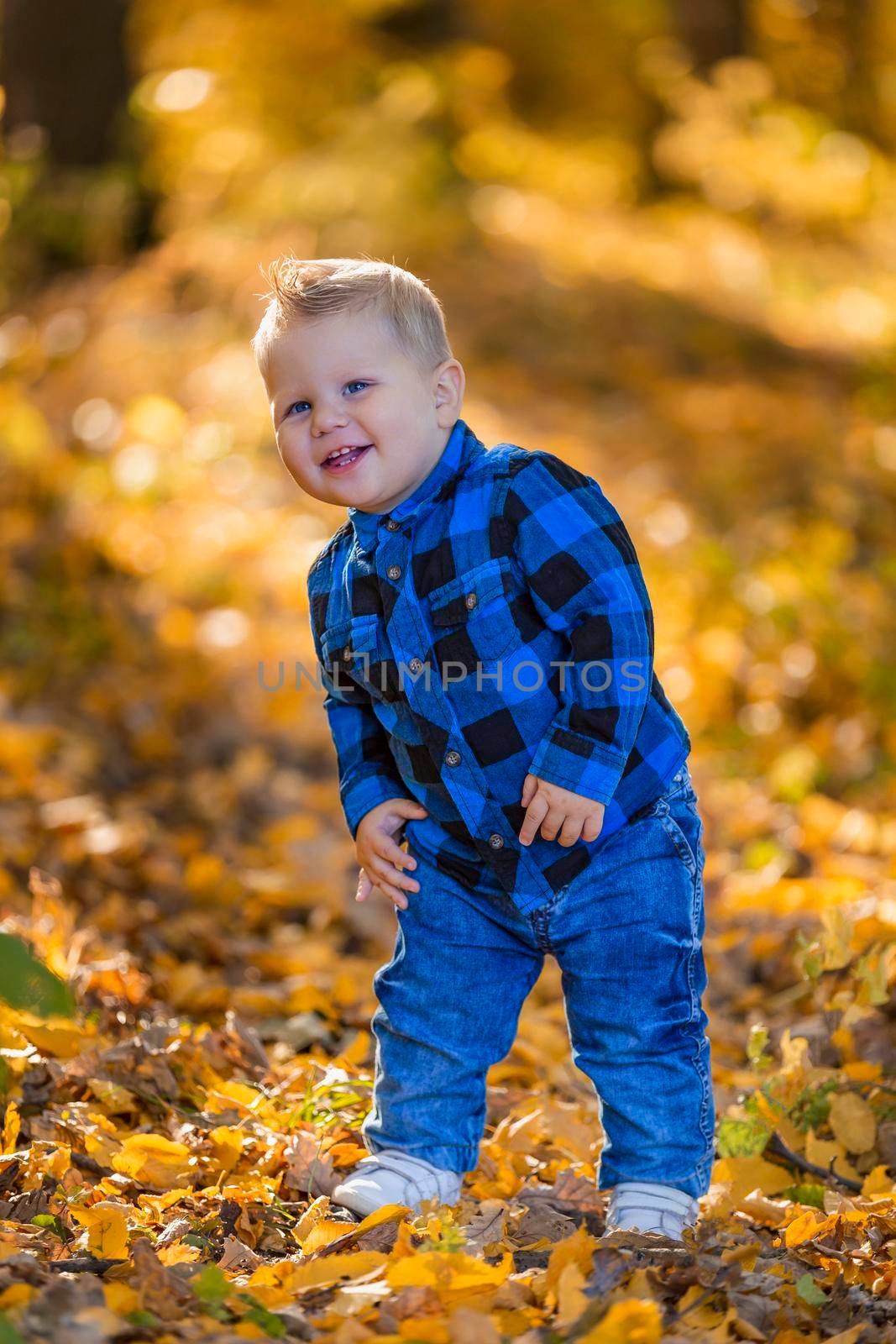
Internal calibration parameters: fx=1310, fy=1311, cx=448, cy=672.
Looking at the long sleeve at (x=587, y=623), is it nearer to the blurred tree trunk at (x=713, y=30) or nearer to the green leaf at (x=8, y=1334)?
the green leaf at (x=8, y=1334)

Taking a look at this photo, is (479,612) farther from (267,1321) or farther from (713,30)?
(713,30)

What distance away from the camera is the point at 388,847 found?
6.70ft

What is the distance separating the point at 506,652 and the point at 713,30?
10293 millimetres

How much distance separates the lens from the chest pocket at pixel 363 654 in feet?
6.43

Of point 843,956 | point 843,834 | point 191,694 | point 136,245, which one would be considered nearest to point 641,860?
point 843,956

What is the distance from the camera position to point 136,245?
6730mm

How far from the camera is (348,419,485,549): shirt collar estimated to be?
194 cm

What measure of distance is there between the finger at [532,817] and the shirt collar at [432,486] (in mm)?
460

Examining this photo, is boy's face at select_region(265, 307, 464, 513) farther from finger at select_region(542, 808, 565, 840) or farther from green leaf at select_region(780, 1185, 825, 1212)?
green leaf at select_region(780, 1185, 825, 1212)

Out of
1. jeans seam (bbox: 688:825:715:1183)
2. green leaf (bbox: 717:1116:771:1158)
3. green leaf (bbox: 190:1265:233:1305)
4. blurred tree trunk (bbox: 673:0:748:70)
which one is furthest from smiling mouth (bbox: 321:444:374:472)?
blurred tree trunk (bbox: 673:0:748:70)

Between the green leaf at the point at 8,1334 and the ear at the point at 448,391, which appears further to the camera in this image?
the ear at the point at 448,391

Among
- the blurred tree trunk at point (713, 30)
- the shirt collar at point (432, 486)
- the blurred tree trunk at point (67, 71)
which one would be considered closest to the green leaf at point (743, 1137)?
the shirt collar at point (432, 486)

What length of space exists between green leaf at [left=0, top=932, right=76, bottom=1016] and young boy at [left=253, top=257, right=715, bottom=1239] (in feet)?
2.71

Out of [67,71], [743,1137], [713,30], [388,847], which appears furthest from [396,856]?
[713,30]
